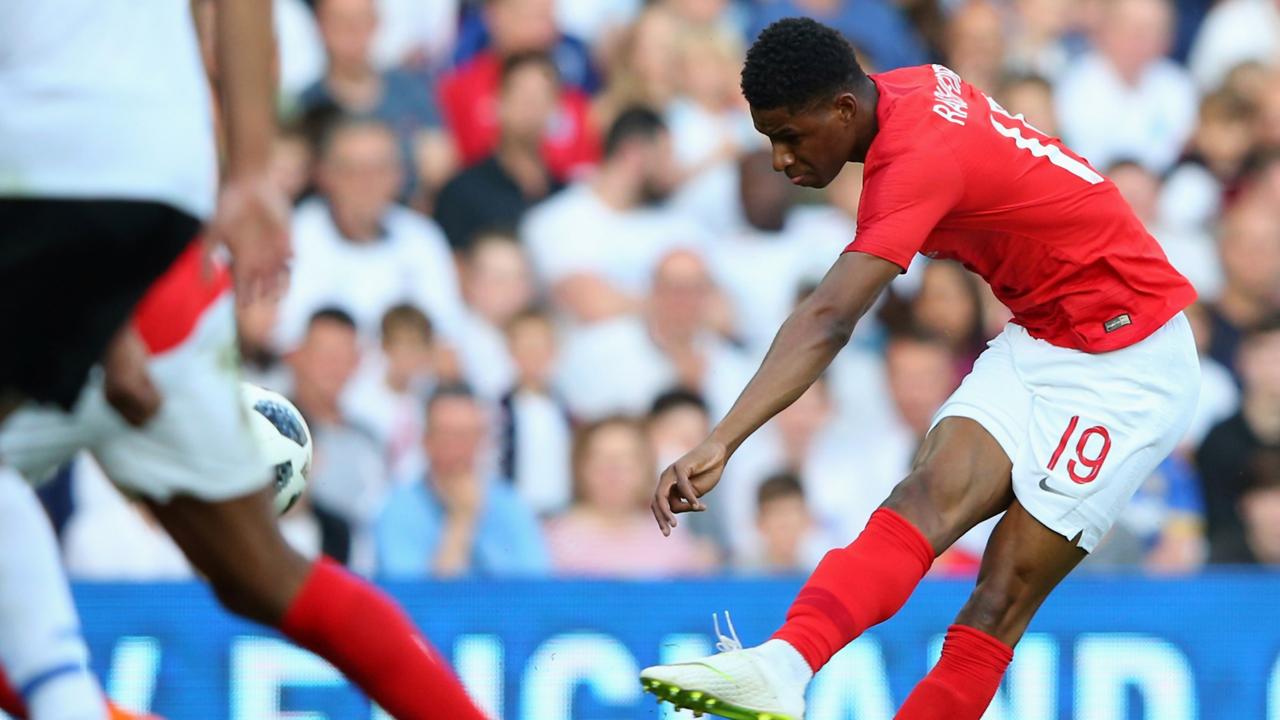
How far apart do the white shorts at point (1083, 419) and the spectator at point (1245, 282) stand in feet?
13.3

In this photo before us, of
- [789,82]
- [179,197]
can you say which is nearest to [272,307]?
[789,82]

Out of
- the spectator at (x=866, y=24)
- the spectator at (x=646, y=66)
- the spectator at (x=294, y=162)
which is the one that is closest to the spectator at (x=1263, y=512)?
the spectator at (x=866, y=24)

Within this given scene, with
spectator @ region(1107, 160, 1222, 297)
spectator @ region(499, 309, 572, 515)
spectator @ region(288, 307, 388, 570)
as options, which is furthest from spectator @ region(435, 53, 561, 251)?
Answer: spectator @ region(1107, 160, 1222, 297)

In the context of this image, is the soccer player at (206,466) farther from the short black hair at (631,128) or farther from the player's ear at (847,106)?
the short black hair at (631,128)

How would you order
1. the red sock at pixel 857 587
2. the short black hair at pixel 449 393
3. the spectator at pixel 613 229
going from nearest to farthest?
the red sock at pixel 857 587 → the short black hair at pixel 449 393 → the spectator at pixel 613 229

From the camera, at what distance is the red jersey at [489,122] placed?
28.8ft

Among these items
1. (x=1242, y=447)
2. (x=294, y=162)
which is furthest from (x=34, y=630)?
(x=1242, y=447)

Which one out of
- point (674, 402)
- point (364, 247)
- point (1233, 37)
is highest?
point (1233, 37)

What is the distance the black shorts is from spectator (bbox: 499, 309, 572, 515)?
15.1 feet

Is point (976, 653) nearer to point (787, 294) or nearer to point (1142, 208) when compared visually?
point (787, 294)

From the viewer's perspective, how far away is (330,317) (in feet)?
25.2

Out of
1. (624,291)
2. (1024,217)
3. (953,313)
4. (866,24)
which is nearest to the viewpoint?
(1024,217)

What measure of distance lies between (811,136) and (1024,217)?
579 millimetres

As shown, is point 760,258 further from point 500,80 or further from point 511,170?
point 500,80
